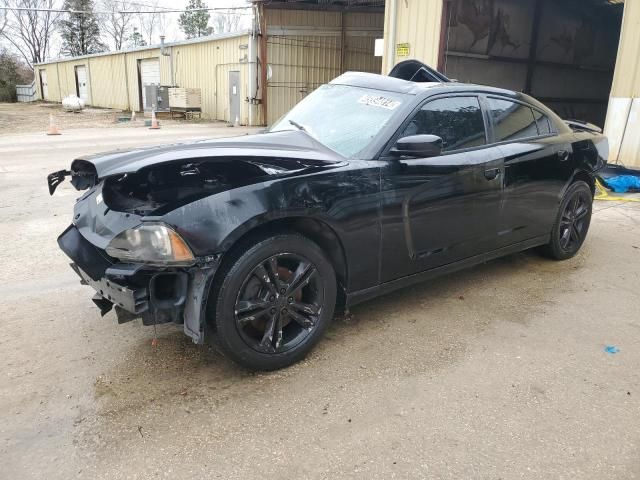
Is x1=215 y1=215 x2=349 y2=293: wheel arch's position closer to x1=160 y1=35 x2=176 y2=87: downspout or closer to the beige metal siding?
the beige metal siding

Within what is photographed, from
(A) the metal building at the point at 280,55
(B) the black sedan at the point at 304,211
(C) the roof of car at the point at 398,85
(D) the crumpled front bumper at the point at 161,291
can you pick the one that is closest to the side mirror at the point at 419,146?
(B) the black sedan at the point at 304,211

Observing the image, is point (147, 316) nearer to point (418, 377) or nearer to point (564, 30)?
point (418, 377)

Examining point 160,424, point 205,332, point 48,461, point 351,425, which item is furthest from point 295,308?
point 48,461

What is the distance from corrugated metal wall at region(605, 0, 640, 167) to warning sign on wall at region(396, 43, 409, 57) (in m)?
4.49

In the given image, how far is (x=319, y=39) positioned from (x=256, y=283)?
20790 millimetres

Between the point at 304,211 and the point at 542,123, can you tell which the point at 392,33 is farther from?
the point at 304,211

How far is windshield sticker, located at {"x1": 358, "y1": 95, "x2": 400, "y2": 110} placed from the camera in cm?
365

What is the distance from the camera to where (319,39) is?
2181 cm

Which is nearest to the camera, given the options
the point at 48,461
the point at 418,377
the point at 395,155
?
the point at 48,461

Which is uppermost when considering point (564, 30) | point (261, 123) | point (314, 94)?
point (564, 30)

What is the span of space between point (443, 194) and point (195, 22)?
218 ft

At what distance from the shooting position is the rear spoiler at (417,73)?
15.0ft

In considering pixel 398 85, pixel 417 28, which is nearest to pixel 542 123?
pixel 398 85

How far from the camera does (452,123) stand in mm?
3867
